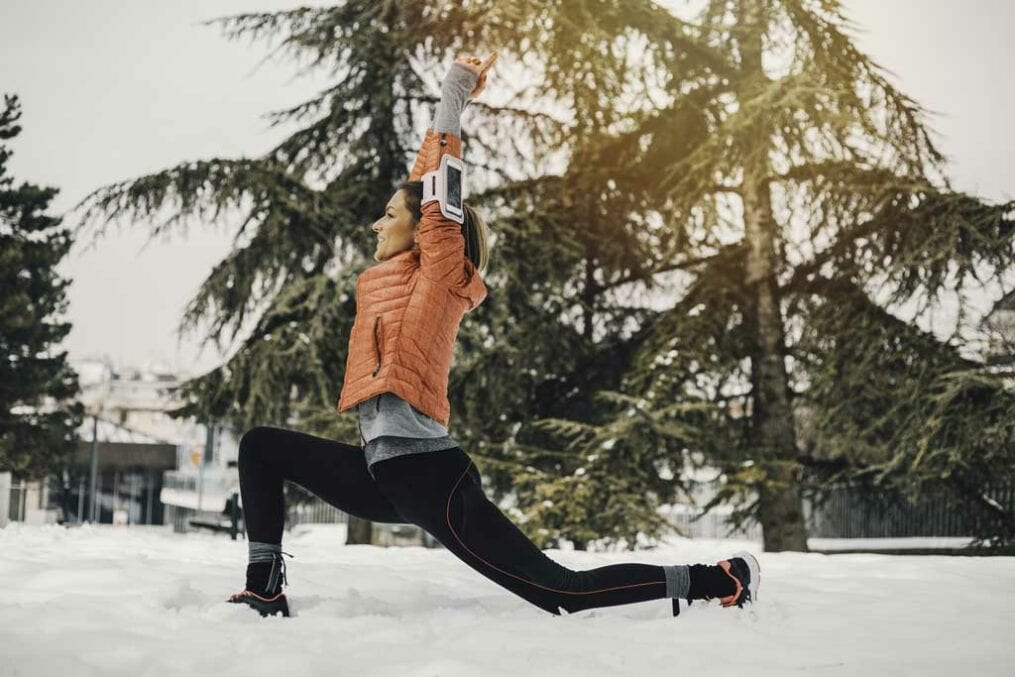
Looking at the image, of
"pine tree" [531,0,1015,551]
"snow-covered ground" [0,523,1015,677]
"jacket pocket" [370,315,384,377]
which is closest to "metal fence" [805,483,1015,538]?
"pine tree" [531,0,1015,551]

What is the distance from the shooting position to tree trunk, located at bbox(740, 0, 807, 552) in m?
8.67

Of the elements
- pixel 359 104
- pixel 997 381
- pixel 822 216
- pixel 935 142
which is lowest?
pixel 997 381

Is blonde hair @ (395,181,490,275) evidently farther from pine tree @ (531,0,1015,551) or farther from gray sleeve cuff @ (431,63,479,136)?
pine tree @ (531,0,1015,551)

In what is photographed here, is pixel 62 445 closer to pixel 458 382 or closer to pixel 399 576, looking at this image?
pixel 458 382

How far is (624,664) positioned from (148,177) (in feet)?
28.6

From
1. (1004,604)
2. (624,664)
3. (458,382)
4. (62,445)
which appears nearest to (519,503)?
(458,382)

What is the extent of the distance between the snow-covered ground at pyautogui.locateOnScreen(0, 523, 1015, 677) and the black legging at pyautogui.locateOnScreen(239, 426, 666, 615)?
0.10 metres

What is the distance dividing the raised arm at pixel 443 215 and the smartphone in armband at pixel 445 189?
0.6 inches

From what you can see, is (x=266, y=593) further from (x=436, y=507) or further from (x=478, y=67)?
(x=478, y=67)

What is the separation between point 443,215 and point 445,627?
112 cm

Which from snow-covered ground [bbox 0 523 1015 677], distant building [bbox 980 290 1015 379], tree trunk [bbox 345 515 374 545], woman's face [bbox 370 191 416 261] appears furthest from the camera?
tree trunk [bbox 345 515 374 545]

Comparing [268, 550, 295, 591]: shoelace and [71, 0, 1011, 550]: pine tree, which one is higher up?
[71, 0, 1011, 550]: pine tree

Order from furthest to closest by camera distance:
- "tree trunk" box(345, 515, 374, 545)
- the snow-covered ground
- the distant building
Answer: "tree trunk" box(345, 515, 374, 545) < the distant building < the snow-covered ground

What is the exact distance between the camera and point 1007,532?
28.3 feet
